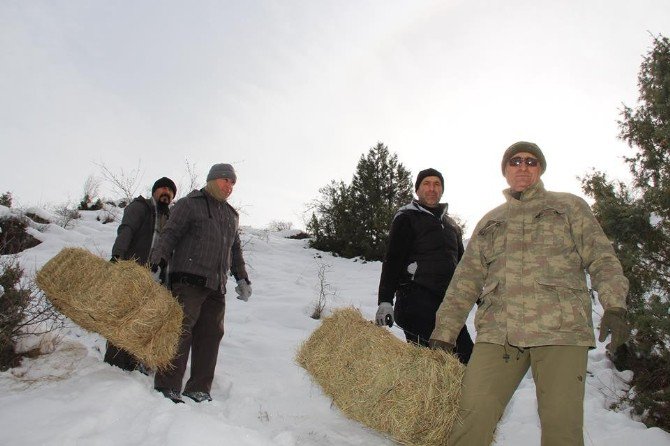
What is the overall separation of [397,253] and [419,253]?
0.18 meters

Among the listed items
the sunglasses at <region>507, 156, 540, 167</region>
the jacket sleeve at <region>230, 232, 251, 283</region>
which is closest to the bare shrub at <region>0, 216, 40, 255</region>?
the jacket sleeve at <region>230, 232, 251, 283</region>

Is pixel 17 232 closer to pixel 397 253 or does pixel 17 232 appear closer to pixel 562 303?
pixel 397 253

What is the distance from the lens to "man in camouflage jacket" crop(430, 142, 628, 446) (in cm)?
219

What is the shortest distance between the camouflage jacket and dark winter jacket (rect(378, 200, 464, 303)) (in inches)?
25.9

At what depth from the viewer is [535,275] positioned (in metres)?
2.41

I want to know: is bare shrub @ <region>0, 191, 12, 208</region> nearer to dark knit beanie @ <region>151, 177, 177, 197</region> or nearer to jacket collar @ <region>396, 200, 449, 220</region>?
dark knit beanie @ <region>151, 177, 177, 197</region>

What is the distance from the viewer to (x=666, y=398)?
390 cm

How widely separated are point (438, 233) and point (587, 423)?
238 cm

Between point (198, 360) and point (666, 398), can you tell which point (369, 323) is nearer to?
point (198, 360)

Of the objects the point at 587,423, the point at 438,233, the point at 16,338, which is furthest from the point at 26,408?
the point at 587,423

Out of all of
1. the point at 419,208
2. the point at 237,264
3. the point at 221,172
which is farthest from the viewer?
the point at 237,264

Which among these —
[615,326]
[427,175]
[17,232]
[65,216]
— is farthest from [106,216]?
[615,326]

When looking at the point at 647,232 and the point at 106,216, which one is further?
the point at 106,216

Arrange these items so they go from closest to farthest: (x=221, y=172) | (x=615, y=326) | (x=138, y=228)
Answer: (x=615, y=326)
(x=221, y=172)
(x=138, y=228)
